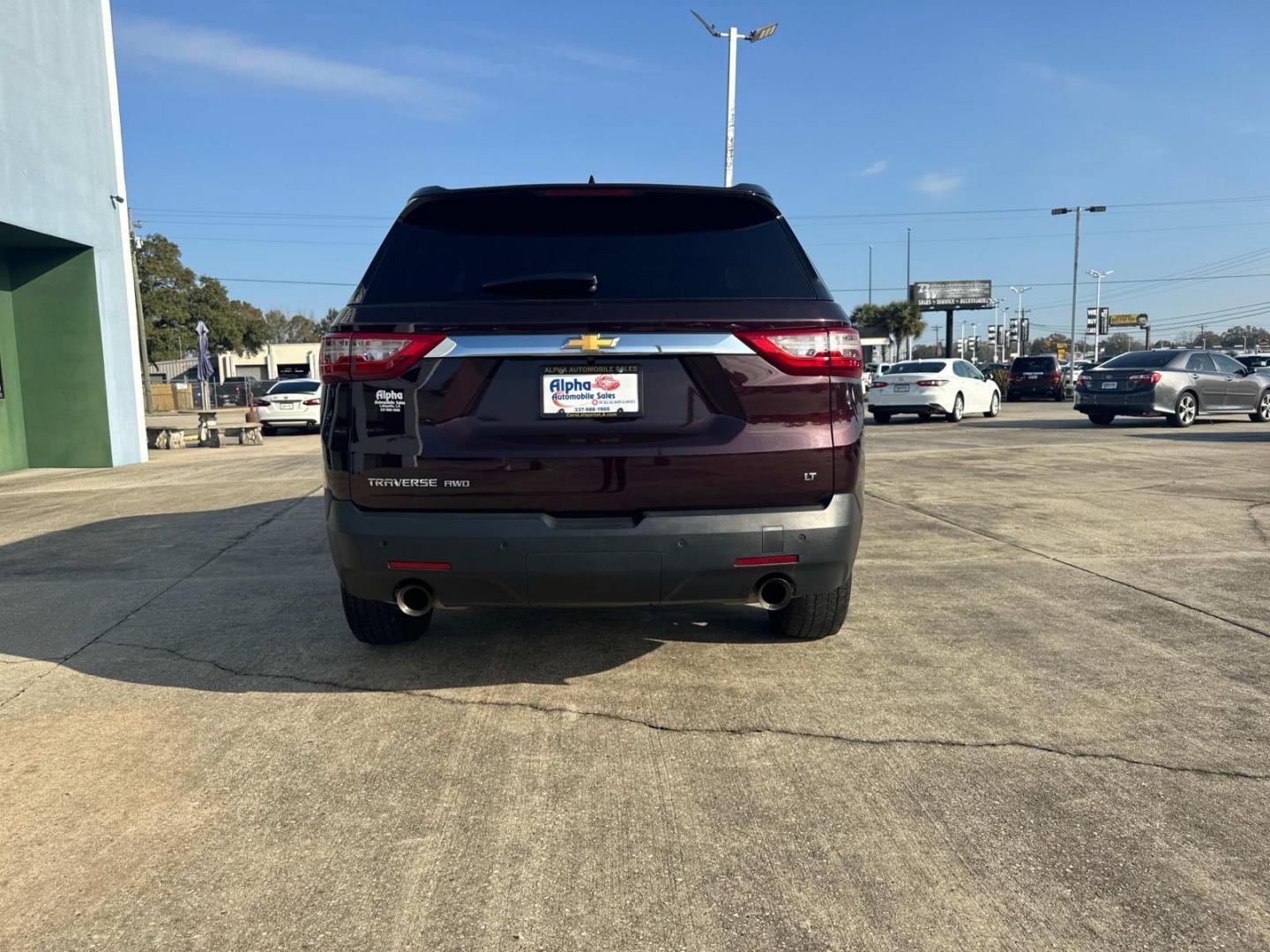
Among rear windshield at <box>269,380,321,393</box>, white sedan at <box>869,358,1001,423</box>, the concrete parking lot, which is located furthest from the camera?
rear windshield at <box>269,380,321,393</box>

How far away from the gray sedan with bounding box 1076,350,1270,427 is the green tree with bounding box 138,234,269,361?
164 ft

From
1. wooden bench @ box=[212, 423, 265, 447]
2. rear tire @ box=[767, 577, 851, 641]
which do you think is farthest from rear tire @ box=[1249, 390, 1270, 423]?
wooden bench @ box=[212, 423, 265, 447]

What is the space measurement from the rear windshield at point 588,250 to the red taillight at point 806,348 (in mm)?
193

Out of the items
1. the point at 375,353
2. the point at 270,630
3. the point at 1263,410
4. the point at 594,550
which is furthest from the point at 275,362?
the point at 594,550

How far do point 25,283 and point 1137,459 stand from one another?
1683 cm

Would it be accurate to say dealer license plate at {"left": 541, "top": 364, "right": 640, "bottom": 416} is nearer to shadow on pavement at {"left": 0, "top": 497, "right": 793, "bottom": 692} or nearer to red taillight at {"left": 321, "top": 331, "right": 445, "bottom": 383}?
red taillight at {"left": 321, "top": 331, "right": 445, "bottom": 383}

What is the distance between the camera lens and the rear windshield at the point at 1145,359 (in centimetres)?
1800

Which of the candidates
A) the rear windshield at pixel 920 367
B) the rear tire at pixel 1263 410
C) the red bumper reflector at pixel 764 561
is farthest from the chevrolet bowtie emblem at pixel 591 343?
the rear tire at pixel 1263 410

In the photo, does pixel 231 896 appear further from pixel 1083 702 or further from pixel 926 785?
pixel 1083 702

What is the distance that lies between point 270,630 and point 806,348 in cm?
322

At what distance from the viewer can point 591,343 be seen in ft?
10.5

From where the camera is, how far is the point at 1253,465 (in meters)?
11.1

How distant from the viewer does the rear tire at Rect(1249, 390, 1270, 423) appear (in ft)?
63.0

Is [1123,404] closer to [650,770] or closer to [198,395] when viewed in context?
[650,770]
